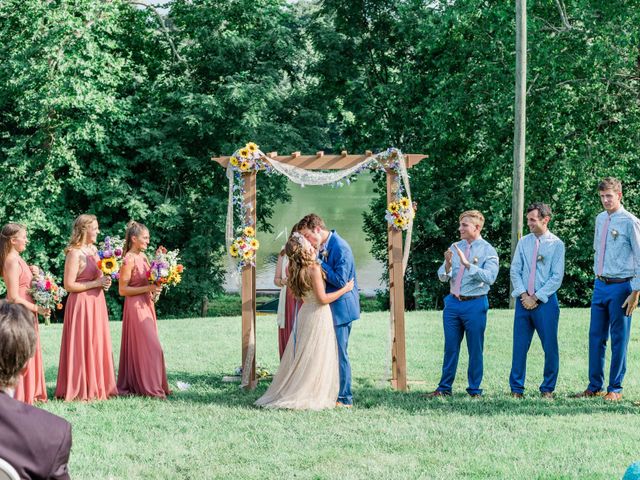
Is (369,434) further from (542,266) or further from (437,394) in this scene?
(542,266)

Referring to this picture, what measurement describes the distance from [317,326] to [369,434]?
1.58 m

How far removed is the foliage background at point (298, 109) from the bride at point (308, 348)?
39.8 feet

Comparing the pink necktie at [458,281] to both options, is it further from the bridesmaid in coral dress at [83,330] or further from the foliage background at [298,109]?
the foliage background at [298,109]

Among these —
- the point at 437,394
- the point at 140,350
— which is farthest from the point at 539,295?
the point at 140,350

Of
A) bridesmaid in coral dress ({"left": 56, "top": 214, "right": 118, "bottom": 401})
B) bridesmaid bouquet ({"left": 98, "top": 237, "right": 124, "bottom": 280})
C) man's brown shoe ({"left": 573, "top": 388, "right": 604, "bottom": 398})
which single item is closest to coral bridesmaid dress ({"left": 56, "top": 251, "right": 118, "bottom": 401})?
bridesmaid in coral dress ({"left": 56, "top": 214, "right": 118, "bottom": 401})

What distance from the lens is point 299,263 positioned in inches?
326

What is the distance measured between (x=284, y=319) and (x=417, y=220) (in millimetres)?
13757

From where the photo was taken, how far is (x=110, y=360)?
8.95 m

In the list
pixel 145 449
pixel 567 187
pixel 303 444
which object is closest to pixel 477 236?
pixel 303 444

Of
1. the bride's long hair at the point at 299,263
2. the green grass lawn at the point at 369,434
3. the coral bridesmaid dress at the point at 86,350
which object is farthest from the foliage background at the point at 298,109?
the bride's long hair at the point at 299,263

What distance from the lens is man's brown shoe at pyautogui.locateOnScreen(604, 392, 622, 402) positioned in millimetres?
8367

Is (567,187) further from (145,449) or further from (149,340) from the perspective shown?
(145,449)

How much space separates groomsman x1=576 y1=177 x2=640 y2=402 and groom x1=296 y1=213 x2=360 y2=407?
244 cm

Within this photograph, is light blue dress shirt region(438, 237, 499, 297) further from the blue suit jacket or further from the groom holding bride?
the groom holding bride
